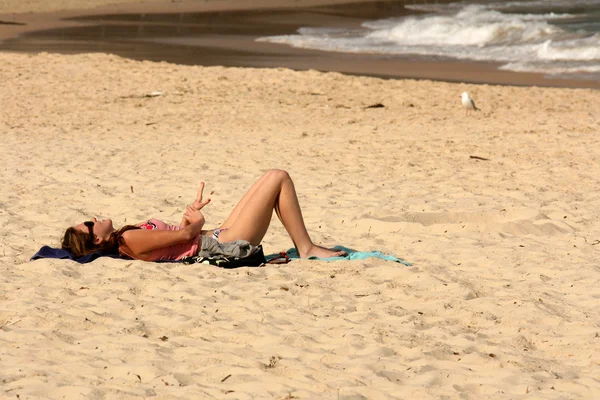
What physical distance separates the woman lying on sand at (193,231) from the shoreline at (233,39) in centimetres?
1230

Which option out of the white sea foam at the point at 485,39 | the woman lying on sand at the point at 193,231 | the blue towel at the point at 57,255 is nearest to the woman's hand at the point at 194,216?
the woman lying on sand at the point at 193,231

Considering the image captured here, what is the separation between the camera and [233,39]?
26.0 meters

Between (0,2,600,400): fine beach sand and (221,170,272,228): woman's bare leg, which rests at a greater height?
(221,170,272,228): woman's bare leg

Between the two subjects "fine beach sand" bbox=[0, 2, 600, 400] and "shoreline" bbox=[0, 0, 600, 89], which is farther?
"shoreline" bbox=[0, 0, 600, 89]

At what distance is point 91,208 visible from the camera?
8.00m

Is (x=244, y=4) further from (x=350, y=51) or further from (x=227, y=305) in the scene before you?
(x=227, y=305)

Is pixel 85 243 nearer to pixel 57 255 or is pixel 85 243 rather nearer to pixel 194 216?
pixel 57 255

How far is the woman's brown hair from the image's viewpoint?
6121 millimetres

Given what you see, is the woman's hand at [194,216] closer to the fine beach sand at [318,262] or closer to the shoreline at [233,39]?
the fine beach sand at [318,262]

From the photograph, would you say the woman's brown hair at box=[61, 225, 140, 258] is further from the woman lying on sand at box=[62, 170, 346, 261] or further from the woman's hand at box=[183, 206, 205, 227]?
the woman's hand at box=[183, 206, 205, 227]

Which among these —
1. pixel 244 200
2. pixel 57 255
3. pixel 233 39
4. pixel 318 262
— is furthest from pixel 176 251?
pixel 233 39

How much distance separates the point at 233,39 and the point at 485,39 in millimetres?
7111

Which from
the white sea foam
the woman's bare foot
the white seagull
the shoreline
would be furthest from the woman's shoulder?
the white sea foam

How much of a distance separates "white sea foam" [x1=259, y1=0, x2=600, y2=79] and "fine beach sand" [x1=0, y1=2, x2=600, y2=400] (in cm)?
696
